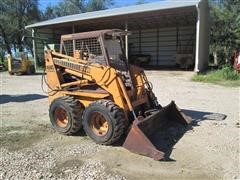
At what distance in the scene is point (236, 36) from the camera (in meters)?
21.9

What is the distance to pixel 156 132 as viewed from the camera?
5371mm

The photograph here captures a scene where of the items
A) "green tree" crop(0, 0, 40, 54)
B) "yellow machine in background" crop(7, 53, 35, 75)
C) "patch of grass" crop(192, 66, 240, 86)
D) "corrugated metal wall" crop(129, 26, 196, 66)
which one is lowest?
"patch of grass" crop(192, 66, 240, 86)

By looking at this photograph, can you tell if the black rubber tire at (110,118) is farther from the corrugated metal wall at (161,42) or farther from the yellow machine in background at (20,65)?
the corrugated metal wall at (161,42)

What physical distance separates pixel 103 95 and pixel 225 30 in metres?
21.4

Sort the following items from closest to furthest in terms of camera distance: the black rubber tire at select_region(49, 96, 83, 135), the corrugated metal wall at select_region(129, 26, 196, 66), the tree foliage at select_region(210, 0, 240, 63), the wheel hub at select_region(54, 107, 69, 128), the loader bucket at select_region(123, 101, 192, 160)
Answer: the loader bucket at select_region(123, 101, 192, 160) → the black rubber tire at select_region(49, 96, 83, 135) → the wheel hub at select_region(54, 107, 69, 128) → the corrugated metal wall at select_region(129, 26, 196, 66) → the tree foliage at select_region(210, 0, 240, 63)

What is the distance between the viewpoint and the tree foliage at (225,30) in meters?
22.6

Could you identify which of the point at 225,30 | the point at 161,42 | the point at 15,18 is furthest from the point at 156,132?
the point at 15,18

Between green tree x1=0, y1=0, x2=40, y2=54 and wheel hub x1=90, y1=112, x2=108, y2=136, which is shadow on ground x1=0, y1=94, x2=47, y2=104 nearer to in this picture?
wheel hub x1=90, y1=112, x2=108, y2=136

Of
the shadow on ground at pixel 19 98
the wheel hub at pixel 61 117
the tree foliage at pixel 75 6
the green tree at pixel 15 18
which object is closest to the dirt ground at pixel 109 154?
the wheel hub at pixel 61 117

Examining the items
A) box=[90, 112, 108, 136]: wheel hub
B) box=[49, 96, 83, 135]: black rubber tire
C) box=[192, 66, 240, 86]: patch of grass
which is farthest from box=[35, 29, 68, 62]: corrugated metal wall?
box=[90, 112, 108, 136]: wheel hub

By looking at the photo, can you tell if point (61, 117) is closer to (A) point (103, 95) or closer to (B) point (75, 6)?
(A) point (103, 95)

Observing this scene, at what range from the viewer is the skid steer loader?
477 cm

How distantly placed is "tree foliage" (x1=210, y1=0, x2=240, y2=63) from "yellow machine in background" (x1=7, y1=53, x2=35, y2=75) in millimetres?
14199

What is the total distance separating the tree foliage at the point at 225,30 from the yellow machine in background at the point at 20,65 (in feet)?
46.6
